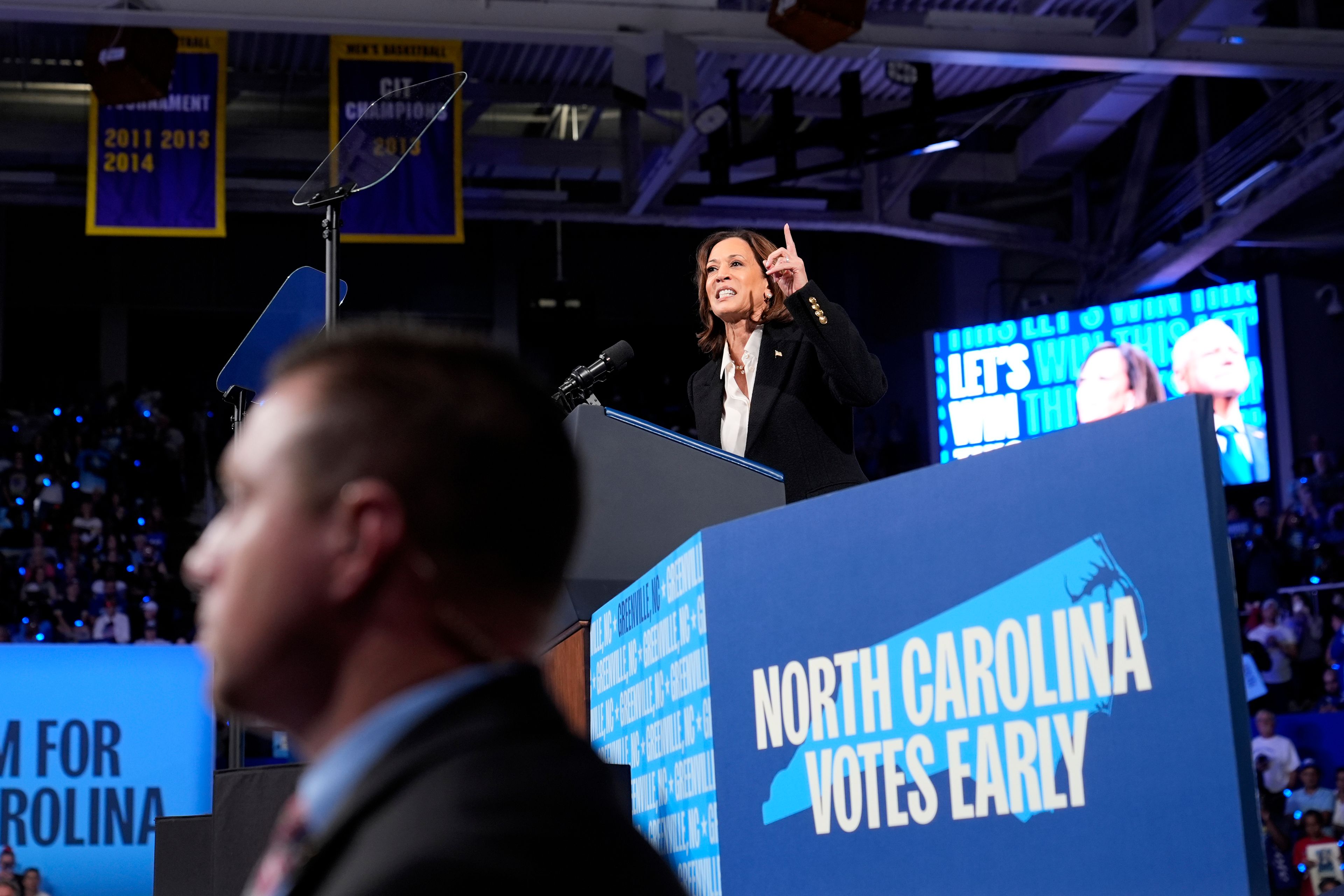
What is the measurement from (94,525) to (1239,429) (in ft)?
30.7

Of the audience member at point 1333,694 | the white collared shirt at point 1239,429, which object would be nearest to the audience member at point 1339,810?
the audience member at point 1333,694

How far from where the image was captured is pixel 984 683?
1891 mm

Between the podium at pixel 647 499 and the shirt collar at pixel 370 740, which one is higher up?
the podium at pixel 647 499

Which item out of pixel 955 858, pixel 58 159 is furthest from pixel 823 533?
pixel 58 159

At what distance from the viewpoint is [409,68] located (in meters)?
9.31

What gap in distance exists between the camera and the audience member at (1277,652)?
9930 mm

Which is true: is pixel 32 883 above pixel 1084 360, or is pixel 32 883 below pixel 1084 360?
below

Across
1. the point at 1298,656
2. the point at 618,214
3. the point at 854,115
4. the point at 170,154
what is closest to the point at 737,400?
the point at 170,154

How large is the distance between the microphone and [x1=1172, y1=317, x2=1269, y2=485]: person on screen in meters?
9.23

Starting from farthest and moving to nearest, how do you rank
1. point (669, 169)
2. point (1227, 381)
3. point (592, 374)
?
point (669, 169)
point (1227, 381)
point (592, 374)

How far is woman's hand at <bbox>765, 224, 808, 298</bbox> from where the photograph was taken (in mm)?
2680

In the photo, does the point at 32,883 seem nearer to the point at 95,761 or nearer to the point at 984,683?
the point at 95,761

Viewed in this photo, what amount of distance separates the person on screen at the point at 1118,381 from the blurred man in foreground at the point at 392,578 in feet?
12.0

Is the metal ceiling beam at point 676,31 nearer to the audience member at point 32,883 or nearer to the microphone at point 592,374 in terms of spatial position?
the audience member at point 32,883
